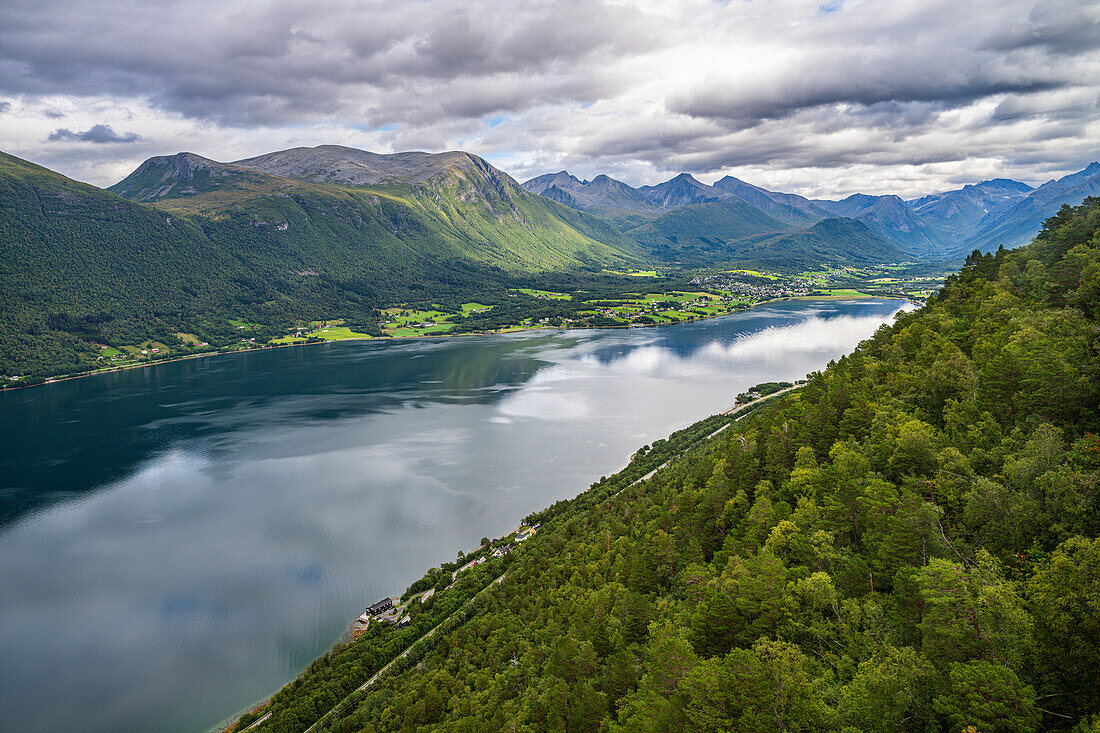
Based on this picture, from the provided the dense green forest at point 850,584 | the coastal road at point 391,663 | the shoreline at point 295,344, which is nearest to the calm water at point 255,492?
Answer: the shoreline at point 295,344

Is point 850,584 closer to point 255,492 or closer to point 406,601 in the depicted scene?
point 406,601

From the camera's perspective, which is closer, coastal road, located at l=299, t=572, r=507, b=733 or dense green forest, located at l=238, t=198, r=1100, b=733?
dense green forest, located at l=238, t=198, r=1100, b=733

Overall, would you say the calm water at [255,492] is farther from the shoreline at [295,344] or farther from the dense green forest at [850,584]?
the dense green forest at [850,584]

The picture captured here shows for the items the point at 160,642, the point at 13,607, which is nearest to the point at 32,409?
the point at 13,607

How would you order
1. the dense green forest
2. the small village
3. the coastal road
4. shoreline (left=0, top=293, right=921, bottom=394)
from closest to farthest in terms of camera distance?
the dense green forest → the coastal road → the small village → shoreline (left=0, top=293, right=921, bottom=394)

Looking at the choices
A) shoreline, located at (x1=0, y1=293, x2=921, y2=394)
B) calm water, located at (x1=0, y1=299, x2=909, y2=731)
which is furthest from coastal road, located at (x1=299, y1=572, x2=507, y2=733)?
shoreline, located at (x1=0, y1=293, x2=921, y2=394)

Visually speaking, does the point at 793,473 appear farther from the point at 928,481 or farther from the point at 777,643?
the point at 777,643

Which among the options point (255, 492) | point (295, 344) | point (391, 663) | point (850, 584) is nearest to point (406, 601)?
point (391, 663)

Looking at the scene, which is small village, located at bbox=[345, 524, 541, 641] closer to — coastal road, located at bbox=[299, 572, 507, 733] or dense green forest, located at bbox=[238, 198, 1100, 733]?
coastal road, located at bbox=[299, 572, 507, 733]
